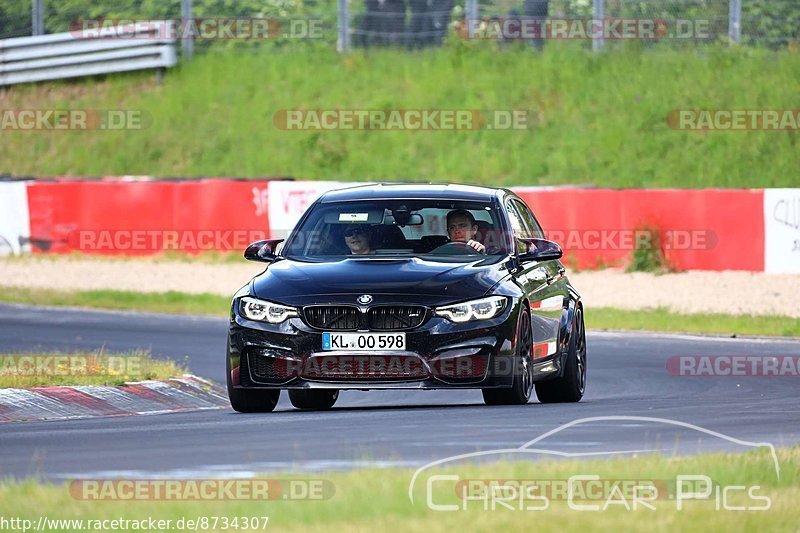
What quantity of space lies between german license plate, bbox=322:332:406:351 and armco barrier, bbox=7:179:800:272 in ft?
46.7

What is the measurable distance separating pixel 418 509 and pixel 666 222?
19.6 metres

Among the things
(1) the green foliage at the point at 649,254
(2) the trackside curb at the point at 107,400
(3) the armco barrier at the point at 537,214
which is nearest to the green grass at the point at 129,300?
(3) the armco barrier at the point at 537,214

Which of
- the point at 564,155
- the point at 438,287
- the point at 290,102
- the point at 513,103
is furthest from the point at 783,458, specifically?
the point at 290,102

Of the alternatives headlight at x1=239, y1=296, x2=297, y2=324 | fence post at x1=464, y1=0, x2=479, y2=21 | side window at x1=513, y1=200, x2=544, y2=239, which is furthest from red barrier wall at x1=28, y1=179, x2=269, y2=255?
headlight at x1=239, y1=296, x2=297, y2=324

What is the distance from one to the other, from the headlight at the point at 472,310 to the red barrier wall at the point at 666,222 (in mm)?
14117

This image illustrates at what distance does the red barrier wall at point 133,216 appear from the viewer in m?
29.9

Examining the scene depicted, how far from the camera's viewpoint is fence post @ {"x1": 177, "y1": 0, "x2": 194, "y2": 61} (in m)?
37.1

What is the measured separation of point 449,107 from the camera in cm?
3559

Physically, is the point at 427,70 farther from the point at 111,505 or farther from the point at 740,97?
the point at 111,505

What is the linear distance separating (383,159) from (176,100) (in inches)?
244

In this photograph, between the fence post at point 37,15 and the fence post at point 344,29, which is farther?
the fence post at point 37,15

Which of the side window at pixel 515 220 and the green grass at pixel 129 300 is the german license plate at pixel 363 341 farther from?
the green grass at pixel 129 300

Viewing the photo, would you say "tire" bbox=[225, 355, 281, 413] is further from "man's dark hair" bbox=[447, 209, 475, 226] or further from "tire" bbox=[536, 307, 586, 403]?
"tire" bbox=[536, 307, 586, 403]

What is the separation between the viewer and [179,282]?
96.1 feet
